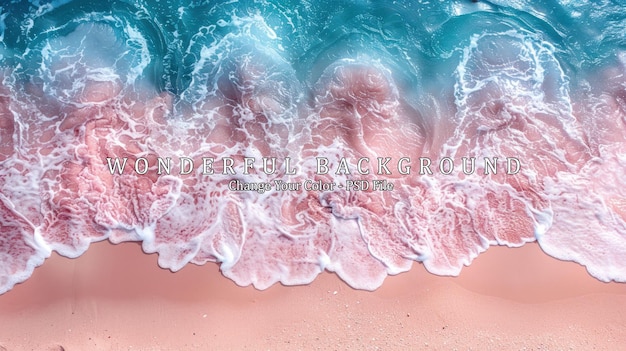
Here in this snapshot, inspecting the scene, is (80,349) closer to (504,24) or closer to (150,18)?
(150,18)

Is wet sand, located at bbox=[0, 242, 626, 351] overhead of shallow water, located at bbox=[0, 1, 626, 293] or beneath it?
beneath

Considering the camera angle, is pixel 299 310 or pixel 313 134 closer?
pixel 299 310

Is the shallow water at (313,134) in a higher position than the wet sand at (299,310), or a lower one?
higher

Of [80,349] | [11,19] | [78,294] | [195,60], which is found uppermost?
[11,19]

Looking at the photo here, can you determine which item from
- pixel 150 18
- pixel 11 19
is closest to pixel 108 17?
pixel 150 18

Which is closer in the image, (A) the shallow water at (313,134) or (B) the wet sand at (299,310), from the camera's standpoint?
(B) the wet sand at (299,310)
